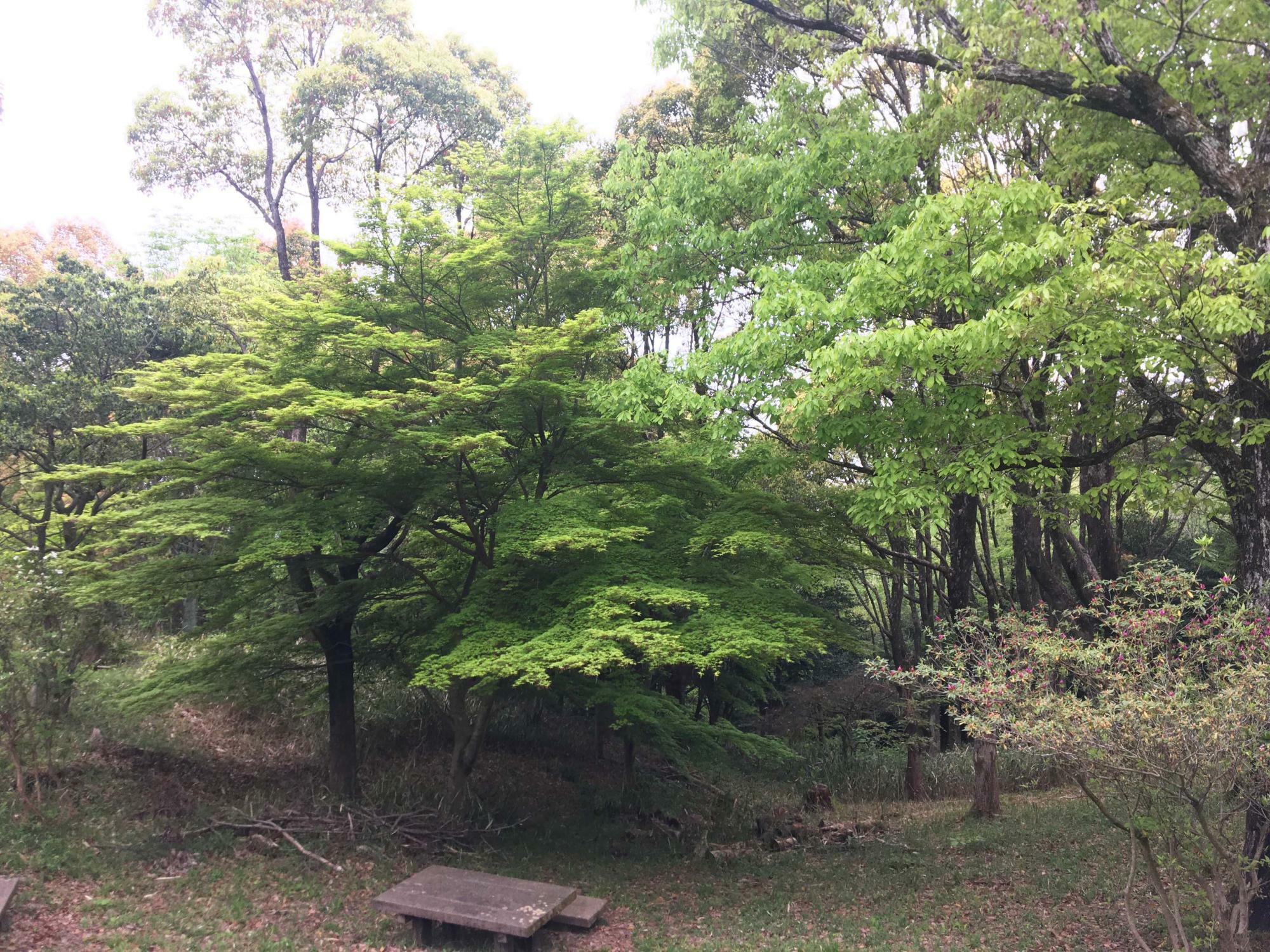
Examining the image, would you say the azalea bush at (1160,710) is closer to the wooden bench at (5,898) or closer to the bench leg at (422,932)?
the bench leg at (422,932)

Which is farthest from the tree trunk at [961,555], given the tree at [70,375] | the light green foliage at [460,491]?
the tree at [70,375]

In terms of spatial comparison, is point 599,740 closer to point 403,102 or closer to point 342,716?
point 342,716

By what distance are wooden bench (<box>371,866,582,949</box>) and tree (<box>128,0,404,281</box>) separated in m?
16.6

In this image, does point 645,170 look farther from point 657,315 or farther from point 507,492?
point 507,492

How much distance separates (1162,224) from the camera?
26.8 feet

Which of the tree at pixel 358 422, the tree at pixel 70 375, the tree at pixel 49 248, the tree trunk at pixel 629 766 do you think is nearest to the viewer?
the tree at pixel 358 422

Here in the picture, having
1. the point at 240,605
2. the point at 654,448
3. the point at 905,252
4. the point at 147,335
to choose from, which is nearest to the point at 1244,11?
the point at 905,252

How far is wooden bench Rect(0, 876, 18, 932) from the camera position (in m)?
6.39

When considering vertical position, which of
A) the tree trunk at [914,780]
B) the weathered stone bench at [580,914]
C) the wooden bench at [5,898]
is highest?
the wooden bench at [5,898]

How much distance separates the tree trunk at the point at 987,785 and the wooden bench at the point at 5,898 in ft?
38.4

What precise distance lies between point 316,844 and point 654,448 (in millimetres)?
6436

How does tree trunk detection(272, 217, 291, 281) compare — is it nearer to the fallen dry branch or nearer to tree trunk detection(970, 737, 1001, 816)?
the fallen dry branch

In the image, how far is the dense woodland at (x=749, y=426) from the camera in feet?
20.8

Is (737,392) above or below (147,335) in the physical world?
below
